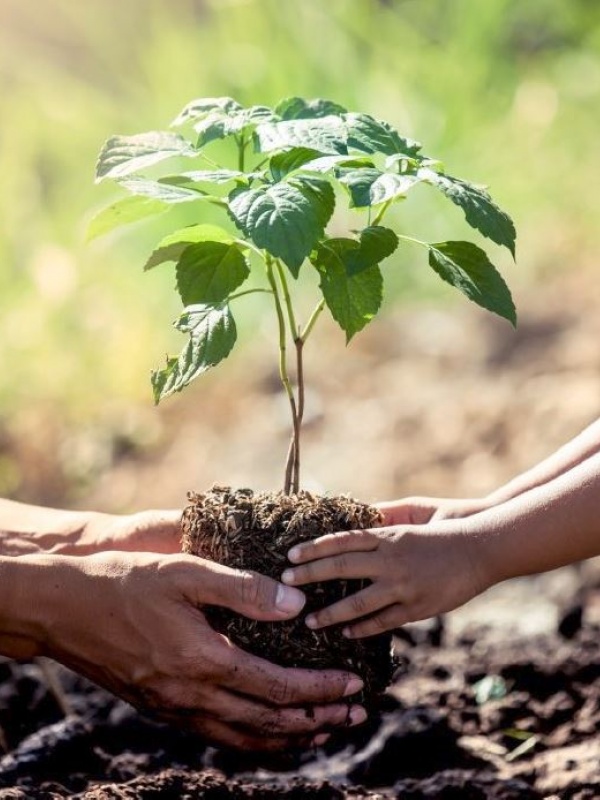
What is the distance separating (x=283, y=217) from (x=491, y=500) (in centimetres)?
73

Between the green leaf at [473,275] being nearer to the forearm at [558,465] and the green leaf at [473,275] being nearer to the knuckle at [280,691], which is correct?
the forearm at [558,465]

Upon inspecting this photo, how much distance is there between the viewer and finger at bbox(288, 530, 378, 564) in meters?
1.65

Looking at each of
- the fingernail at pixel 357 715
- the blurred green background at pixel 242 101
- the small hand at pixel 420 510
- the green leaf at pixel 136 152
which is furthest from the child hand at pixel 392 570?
the blurred green background at pixel 242 101

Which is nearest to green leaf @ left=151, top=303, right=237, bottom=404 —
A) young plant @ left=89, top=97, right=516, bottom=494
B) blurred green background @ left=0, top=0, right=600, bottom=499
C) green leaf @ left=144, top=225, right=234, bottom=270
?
young plant @ left=89, top=97, right=516, bottom=494

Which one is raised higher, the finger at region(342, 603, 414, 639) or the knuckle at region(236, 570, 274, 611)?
the knuckle at region(236, 570, 274, 611)

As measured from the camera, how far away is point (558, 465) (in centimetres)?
197


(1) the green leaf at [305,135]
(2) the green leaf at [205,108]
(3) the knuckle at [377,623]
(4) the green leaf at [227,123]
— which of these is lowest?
(3) the knuckle at [377,623]

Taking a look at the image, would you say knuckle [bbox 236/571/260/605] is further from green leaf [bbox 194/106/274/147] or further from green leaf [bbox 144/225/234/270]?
green leaf [bbox 194/106/274/147]

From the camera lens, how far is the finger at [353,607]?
1647mm

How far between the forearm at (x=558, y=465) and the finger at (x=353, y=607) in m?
0.38

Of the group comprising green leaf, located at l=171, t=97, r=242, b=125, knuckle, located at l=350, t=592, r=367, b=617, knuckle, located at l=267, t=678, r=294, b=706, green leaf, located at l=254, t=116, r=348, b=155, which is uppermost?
green leaf, located at l=171, t=97, r=242, b=125

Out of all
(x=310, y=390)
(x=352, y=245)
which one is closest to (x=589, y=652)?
(x=352, y=245)

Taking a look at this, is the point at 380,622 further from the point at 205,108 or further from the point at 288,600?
the point at 205,108

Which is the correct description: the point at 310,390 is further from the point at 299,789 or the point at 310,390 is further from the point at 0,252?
the point at 299,789
